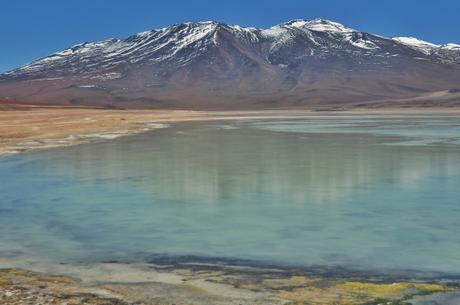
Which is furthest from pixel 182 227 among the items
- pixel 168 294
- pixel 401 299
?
pixel 401 299

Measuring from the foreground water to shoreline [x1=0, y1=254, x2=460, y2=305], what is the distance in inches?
26.3

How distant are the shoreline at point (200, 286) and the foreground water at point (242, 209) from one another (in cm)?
67

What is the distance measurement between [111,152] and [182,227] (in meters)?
17.8

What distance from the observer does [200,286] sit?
8734mm

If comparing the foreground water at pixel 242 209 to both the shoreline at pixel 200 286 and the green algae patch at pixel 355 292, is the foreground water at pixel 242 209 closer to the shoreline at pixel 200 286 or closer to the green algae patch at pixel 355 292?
the shoreline at pixel 200 286

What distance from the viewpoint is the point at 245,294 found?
8328mm

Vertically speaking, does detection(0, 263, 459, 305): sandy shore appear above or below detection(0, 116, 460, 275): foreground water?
below

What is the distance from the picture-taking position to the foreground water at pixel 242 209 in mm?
10734

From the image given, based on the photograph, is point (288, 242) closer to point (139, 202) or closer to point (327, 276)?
point (327, 276)

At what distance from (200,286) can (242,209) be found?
5878mm

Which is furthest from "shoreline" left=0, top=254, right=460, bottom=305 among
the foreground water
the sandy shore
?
the foreground water

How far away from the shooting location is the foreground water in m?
10.7

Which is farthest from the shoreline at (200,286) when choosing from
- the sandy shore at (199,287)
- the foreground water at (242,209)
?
the foreground water at (242,209)

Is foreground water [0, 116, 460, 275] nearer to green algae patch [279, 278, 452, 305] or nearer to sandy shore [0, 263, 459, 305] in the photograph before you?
sandy shore [0, 263, 459, 305]
